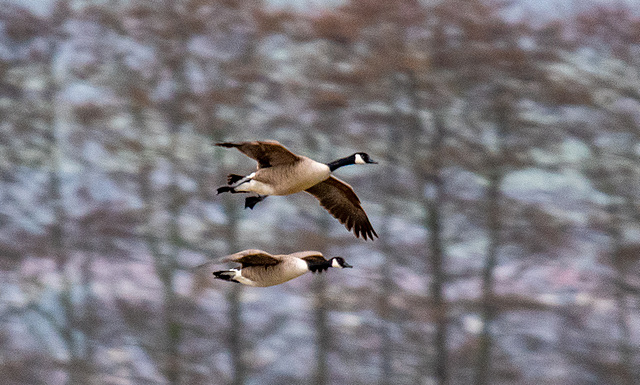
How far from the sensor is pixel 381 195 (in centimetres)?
940

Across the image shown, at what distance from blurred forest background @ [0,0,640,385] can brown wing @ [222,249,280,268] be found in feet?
19.1

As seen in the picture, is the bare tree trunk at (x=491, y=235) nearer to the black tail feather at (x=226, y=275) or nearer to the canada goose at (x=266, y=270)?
the canada goose at (x=266, y=270)

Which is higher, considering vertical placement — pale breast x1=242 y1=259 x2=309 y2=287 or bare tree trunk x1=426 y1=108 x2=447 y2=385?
bare tree trunk x1=426 y1=108 x2=447 y2=385

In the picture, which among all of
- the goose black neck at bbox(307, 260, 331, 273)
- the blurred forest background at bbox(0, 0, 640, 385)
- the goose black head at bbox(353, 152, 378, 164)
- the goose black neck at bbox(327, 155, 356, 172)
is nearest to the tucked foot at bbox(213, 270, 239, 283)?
the goose black neck at bbox(307, 260, 331, 273)

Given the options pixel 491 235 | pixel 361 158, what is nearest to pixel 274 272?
pixel 361 158

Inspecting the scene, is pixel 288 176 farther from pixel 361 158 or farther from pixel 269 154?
pixel 361 158

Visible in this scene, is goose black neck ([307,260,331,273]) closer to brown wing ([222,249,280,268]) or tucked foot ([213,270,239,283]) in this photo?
brown wing ([222,249,280,268])

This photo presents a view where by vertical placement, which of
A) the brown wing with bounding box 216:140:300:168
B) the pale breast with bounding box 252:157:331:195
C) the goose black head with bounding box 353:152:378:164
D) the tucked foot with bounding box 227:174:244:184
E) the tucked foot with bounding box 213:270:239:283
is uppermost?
the goose black head with bounding box 353:152:378:164

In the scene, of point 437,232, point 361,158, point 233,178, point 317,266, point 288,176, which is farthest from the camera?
point 437,232

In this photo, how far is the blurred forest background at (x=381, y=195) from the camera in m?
9.24

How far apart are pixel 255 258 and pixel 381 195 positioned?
617 cm

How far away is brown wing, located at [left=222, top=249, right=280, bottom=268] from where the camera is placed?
3182mm

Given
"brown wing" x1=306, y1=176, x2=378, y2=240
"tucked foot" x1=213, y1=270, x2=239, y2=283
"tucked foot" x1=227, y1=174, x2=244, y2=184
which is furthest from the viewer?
"brown wing" x1=306, y1=176, x2=378, y2=240

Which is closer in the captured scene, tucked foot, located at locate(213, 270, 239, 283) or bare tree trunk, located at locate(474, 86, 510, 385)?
tucked foot, located at locate(213, 270, 239, 283)
